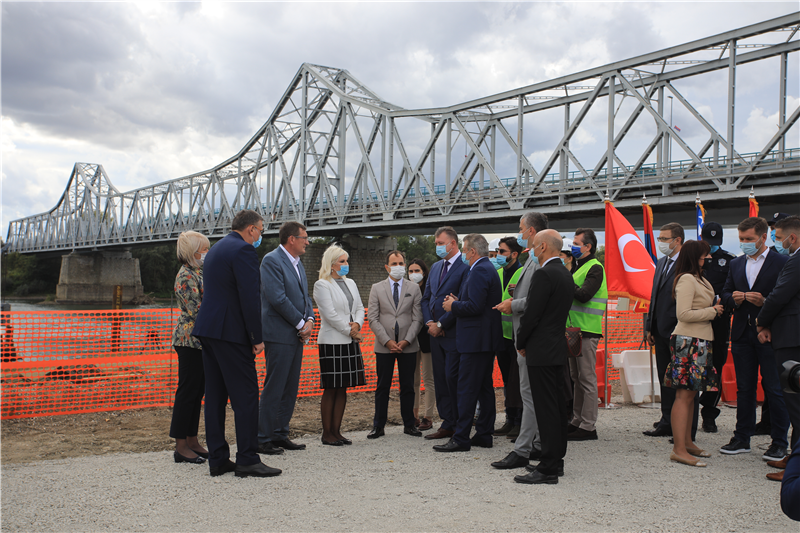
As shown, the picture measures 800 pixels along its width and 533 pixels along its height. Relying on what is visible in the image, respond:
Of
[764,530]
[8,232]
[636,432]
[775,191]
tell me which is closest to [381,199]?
[775,191]

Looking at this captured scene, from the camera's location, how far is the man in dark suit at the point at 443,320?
5547mm

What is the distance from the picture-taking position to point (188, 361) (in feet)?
15.7

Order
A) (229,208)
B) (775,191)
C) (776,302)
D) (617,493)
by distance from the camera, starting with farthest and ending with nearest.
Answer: (229,208), (775,191), (776,302), (617,493)

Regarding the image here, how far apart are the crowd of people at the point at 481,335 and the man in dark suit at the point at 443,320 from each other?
0.02 m

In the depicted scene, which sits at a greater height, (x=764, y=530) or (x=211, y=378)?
(x=211, y=378)

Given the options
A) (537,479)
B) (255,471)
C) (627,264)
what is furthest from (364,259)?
(537,479)

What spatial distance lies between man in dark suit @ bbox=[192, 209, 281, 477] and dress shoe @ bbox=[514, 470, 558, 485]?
180 centimetres

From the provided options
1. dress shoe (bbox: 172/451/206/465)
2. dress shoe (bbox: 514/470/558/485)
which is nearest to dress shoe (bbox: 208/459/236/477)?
dress shoe (bbox: 172/451/206/465)

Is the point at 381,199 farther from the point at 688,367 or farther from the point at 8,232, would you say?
the point at 8,232

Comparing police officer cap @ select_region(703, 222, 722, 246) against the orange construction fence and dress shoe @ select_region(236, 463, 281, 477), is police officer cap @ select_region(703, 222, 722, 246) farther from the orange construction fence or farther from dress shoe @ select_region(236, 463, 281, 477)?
dress shoe @ select_region(236, 463, 281, 477)

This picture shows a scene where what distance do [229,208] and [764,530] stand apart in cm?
5873

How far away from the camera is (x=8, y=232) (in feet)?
353

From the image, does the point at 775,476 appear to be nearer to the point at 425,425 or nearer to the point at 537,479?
the point at 537,479

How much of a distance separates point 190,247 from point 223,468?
5.89 feet
